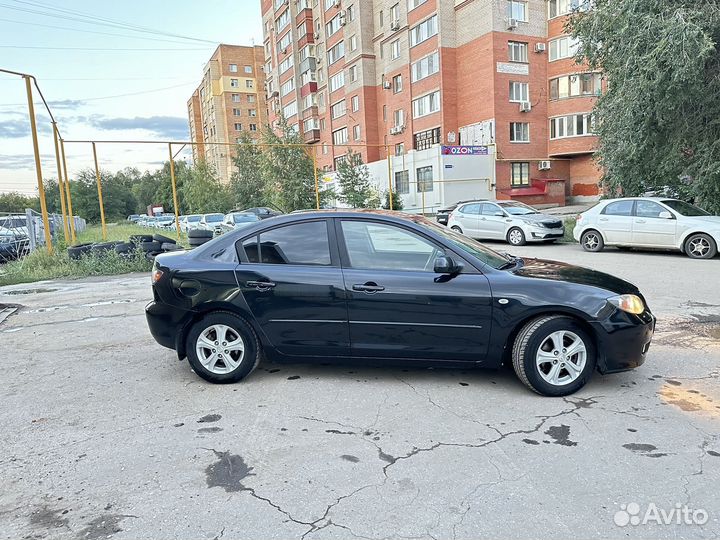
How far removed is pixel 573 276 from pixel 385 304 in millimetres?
1626

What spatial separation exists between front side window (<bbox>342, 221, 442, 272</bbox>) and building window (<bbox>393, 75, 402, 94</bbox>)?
39399 millimetres

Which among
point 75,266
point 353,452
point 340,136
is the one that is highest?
point 340,136

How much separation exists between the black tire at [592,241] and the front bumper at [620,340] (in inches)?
420

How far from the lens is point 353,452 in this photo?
10.7ft

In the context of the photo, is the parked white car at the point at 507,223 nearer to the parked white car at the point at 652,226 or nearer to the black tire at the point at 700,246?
the parked white car at the point at 652,226

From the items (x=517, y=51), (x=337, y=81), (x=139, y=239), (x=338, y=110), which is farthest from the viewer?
(x=338, y=110)

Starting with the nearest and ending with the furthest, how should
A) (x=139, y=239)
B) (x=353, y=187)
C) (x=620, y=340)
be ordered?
(x=620, y=340) < (x=139, y=239) < (x=353, y=187)

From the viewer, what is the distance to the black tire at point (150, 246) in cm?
1372

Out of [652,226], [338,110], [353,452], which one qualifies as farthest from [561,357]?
[338,110]

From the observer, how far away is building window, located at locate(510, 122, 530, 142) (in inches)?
1384

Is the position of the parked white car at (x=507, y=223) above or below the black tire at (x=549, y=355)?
above

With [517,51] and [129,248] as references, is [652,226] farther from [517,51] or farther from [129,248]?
[517,51]

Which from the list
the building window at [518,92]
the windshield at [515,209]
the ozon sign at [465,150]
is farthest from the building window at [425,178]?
the windshield at [515,209]

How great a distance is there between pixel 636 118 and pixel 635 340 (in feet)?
38.7
